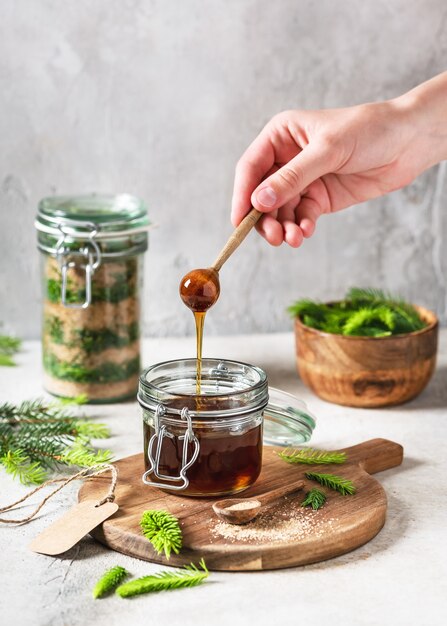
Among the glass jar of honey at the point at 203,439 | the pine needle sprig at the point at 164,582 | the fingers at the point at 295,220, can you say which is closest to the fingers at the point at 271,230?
the fingers at the point at 295,220

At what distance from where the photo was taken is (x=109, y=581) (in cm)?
83

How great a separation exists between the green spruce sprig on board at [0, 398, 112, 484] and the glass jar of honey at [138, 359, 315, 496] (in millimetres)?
144

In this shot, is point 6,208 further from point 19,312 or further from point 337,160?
point 337,160

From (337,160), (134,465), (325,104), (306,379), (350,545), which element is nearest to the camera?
(350,545)

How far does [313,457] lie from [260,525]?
A: 0.64 ft

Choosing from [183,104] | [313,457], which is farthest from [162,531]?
[183,104]

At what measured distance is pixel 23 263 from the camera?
65.7 inches

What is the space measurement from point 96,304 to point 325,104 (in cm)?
64

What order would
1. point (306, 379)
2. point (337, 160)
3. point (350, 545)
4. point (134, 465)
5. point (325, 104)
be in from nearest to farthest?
1. point (350, 545)
2. point (134, 465)
3. point (337, 160)
4. point (306, 379)
5. point (325, 104)

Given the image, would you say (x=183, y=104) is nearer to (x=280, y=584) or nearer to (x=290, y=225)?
(x=290, y=225)

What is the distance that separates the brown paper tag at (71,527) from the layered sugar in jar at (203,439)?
2.9 inches

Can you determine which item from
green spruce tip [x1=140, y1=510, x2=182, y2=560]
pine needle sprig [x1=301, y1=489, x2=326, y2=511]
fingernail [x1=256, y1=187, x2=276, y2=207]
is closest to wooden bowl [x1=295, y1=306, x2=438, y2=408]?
fingernail [x1=256, y1=187, x2=276, y2=207]

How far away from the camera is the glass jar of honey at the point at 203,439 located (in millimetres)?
956

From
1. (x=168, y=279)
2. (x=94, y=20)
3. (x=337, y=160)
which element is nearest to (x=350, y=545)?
(x=337, y=160)
